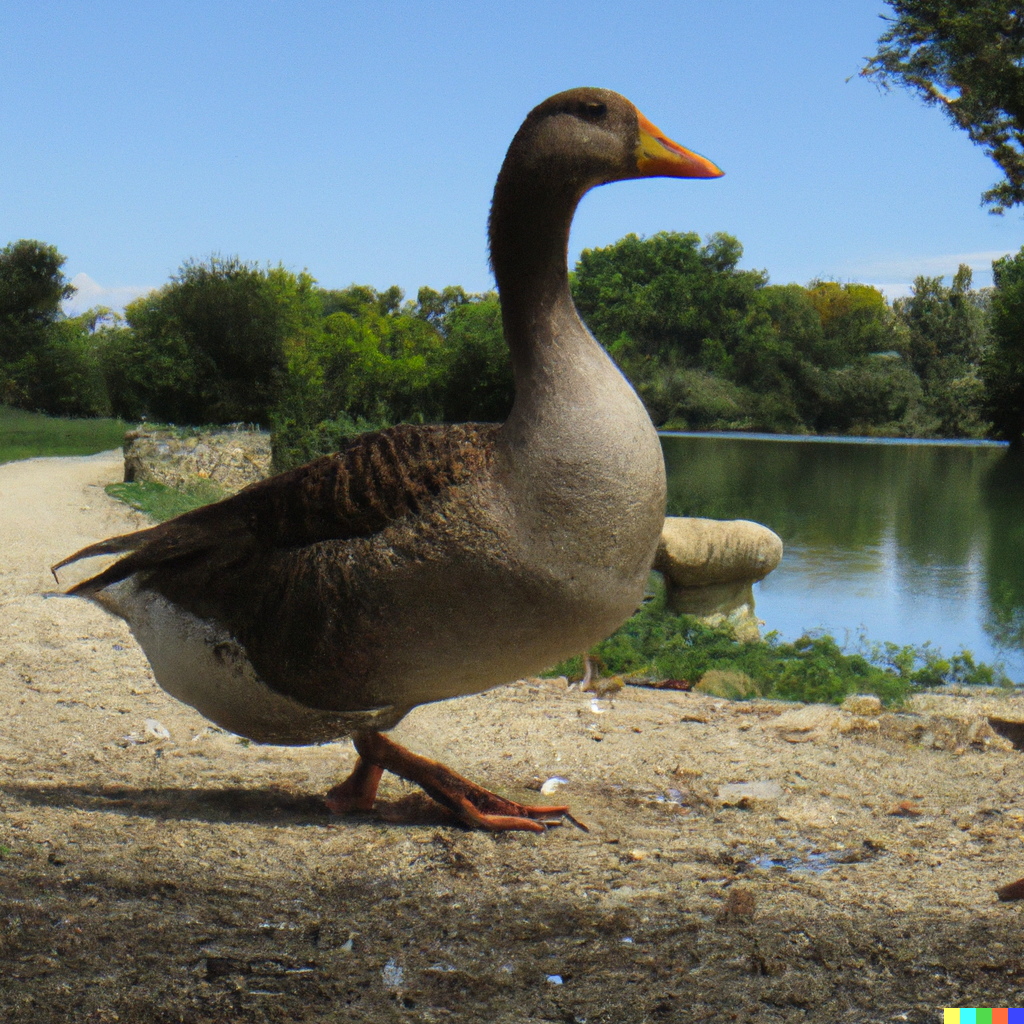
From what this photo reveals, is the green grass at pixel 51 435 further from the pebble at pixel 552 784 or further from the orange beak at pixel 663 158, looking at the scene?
the orange beak at pixel 663 158

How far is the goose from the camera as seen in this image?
346 cm

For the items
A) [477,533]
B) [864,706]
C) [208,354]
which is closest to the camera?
[477,533]

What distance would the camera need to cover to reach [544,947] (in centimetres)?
300

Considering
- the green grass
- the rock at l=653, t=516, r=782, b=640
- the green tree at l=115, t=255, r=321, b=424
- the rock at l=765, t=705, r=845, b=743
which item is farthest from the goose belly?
the green grass

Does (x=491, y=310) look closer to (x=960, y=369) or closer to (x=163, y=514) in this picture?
(x=163, y=514)

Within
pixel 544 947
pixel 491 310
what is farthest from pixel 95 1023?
pixel 491 310

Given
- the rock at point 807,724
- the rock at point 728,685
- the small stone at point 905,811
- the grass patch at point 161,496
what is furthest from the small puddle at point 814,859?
the grass patch at point 161,496

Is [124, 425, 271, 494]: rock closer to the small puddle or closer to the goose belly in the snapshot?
the goose belly

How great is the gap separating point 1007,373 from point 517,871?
79.9 ft

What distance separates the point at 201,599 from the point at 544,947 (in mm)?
1943

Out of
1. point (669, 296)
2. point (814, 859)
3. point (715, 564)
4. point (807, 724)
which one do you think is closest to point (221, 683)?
point (814, 859)

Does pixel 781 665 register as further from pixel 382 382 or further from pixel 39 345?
pixel 39 345

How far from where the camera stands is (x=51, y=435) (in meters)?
31.6

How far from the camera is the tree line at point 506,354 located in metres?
19.2
